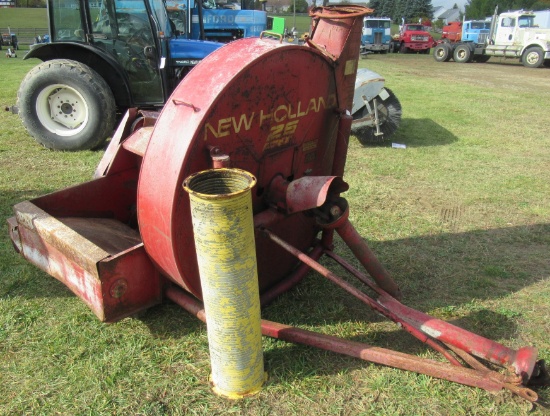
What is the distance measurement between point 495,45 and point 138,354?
872 inches

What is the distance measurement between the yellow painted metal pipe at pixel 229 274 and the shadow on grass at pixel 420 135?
16.6 feet

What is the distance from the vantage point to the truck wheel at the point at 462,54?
21938 millimetres

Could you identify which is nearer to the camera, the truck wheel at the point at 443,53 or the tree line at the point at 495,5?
the truck wheel at the point at 443,53

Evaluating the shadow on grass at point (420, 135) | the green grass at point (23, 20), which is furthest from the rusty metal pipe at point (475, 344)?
the green grass at point (23, 20)

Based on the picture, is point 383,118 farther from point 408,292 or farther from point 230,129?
point 230,129

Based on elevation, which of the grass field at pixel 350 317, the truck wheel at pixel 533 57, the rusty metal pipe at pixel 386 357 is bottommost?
the grass field at pixel 350 317

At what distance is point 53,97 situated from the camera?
6465 millimetres

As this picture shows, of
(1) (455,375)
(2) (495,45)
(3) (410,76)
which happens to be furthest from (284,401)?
(2) (495,45)

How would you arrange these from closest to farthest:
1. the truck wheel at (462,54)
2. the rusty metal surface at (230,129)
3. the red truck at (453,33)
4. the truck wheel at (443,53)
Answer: the rusty metal surface at (230,129) → the truck wheel at (462,54) → the truck wheel at (443,53) → the red truck at (453,33)

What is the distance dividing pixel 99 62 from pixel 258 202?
4.81 metres

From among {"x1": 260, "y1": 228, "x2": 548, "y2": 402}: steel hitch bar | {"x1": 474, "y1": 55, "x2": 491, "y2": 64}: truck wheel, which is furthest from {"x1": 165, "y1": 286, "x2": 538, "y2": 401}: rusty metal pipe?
{"x1": 474, "y1": 55, "x2": 491, "y2": 64}: truck wheel

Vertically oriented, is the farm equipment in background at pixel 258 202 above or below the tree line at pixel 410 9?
below

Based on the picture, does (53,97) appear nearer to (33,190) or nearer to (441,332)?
(33,190)

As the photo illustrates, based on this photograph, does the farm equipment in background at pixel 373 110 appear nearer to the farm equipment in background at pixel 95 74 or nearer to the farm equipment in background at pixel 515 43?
the farm equipment in background at pixel 95 74
